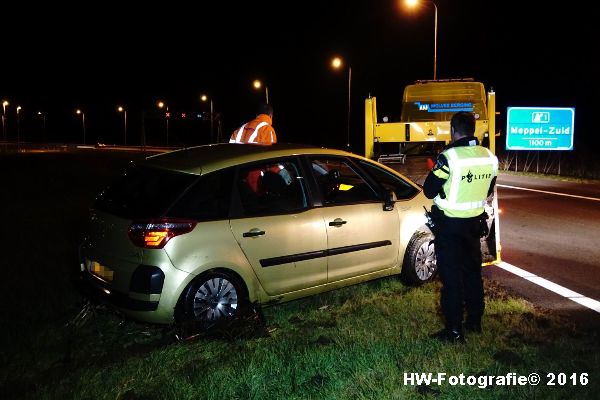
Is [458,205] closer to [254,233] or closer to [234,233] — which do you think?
[254,233]

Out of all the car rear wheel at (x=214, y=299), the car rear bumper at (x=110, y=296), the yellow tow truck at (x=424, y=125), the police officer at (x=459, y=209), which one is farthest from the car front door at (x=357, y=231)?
the yellow tow truck at (x=424, y=125)

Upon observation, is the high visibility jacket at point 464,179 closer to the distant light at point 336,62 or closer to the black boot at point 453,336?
the black boot at point 453,336

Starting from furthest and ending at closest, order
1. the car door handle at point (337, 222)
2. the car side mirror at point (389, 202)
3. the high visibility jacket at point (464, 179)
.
Result: the car side mirror at point (389, 202) < the car door handle at point (337, 222) < the high visibility jacket at point (464, 179)

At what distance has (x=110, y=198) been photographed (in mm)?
5105

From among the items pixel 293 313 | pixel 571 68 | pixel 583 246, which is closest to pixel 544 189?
pixel 583 246

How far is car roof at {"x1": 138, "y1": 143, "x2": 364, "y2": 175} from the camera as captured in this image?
497cm

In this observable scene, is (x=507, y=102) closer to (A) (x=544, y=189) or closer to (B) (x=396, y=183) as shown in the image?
(A) (x=544, y=189)

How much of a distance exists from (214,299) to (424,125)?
8801mm

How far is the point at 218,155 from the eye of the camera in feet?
17.2

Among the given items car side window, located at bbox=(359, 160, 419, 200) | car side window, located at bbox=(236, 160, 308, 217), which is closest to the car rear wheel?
car side window, located at bbox=(236, 160, 308, 217)

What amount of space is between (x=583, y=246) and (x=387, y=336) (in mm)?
5159

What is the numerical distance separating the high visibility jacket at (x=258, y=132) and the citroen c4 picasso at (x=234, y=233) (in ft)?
4.02

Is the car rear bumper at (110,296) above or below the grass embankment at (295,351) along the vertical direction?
above

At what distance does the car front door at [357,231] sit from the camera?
5.43 metres
